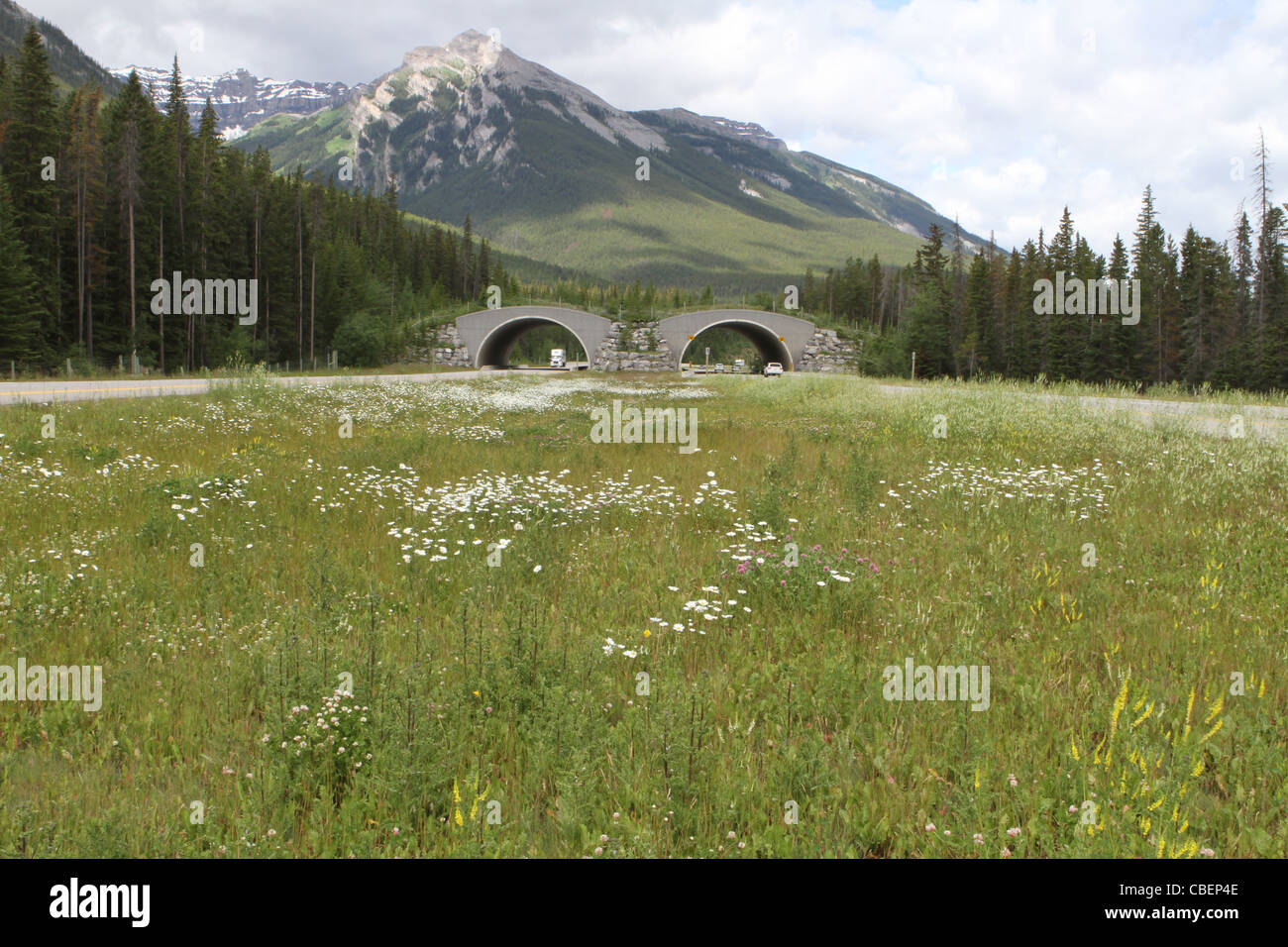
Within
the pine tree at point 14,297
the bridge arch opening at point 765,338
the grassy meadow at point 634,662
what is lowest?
the grassy meadow at point 634,662

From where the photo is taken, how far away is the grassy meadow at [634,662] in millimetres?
3240

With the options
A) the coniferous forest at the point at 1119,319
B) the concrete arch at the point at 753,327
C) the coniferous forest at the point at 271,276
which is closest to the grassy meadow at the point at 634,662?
the coniferous forest at the point at 271,276

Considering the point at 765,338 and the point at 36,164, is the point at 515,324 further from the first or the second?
the point at 36,164

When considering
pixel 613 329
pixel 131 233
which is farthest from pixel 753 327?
pixel 131 233

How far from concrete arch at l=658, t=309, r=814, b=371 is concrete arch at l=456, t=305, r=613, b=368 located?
8848 mm

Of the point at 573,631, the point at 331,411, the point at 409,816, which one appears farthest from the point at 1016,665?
A: the point at 331,411

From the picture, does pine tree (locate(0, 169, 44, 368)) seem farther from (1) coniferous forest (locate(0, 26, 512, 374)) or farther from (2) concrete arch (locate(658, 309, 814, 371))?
(2) concrete arch (locate(658, 309, 814, 371))

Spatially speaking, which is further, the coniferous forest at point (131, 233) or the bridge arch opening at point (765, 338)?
the bridge arch opening at point (765, 338)

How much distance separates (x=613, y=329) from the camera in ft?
303

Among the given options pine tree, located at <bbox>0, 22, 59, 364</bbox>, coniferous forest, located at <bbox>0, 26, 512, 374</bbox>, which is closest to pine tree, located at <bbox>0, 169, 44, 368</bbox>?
coniferous forest, located at <bbox>0, 26, 512, 374</bbox>

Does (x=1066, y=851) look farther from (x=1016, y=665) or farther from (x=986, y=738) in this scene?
(x=1016, y=665)

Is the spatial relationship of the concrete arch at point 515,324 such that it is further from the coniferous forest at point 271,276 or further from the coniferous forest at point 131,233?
the coniferous forest at point 131,233

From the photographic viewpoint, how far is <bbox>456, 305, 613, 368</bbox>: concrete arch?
87.4m

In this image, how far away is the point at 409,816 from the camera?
3.27 meters
